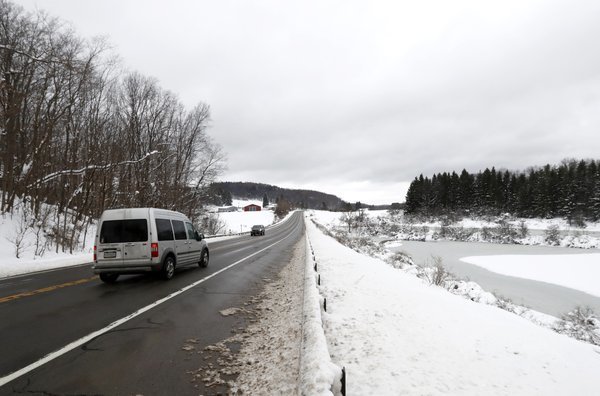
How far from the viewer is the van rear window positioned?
9.05 meters

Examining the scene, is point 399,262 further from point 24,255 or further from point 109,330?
point 24,255

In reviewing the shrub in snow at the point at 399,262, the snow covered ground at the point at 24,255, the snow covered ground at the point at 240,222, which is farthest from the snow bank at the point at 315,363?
the snow covered ground at the point at 240,222

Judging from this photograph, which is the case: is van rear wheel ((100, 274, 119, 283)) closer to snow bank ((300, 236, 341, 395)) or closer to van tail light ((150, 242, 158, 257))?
van tail light ((150, 242, 158, 257))

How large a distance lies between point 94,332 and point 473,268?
102 ft

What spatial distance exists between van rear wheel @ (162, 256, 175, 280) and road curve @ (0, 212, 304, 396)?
25cm

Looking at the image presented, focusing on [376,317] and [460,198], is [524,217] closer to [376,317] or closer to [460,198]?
[460,198]

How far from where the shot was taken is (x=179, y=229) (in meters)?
10.9

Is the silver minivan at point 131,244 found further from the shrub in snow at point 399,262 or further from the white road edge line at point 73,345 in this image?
the shrub in snow at point 399,262

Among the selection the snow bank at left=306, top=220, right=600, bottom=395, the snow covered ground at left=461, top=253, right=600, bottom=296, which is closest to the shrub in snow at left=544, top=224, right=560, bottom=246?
the snow covered ground at left=461, top=253, right=600, bottom=296

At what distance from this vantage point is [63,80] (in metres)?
18.9

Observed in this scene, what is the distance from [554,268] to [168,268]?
109 feet

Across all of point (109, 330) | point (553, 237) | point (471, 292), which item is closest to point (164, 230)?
point (109, 330)

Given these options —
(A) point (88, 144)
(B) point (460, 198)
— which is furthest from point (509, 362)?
(B) point (460, 198)

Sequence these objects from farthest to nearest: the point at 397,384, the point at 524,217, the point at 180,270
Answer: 1. the point at 524,217
2. the point at 180,270
3. the point at 397,384
